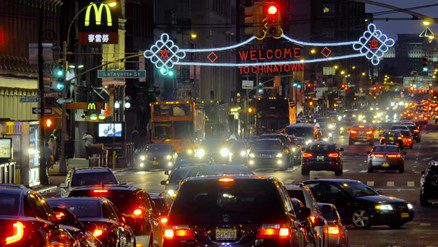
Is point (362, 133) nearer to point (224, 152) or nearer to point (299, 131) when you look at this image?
point (299, 131)

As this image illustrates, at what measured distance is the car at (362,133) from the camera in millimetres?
88250

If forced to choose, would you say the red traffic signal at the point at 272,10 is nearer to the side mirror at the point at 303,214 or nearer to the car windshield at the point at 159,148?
the side mirror at the point at 303,214

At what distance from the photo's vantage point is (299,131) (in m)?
70.1

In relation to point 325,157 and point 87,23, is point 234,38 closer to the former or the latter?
point 87,23

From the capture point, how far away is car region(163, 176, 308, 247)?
44.4 ft

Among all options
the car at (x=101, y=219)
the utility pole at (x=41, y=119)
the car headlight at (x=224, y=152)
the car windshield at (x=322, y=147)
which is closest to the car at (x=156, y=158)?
the car headlight at (x=224, y=152)

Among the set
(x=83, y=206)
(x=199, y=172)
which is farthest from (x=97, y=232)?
(x=199, y=172)

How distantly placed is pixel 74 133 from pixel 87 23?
12.2 meters

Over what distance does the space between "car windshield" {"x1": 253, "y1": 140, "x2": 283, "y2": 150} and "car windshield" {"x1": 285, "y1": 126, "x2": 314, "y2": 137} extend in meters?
11.7

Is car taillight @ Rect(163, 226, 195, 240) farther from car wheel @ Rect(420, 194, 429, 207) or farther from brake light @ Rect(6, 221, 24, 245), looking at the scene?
car wheel @ Rect(420, 194, 429, 207)

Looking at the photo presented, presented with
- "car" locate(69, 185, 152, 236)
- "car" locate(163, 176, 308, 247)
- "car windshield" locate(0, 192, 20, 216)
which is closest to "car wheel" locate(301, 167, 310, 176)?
"car" locate(69, 185, 152, 236)

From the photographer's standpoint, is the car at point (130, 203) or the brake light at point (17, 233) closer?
the brake light at point (17, 233)

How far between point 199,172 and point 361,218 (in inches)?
177

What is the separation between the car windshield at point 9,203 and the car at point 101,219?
12.7ft
